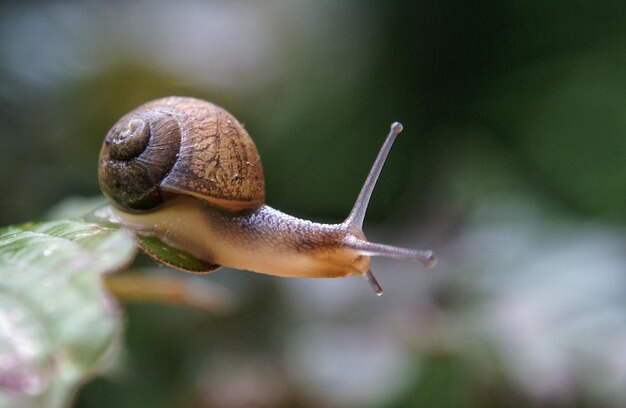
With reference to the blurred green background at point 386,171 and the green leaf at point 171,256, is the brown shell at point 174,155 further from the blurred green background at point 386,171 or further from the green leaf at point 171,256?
the blurred green background at point 386,171

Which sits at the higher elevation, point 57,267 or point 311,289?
point 57,267

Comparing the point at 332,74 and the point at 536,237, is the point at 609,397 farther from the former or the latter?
the point at 332,74

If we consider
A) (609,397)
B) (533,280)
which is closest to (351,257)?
(609,397)

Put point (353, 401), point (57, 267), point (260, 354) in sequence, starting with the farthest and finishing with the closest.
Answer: point (260, 354) < point (353, 401) < point (57, 267)

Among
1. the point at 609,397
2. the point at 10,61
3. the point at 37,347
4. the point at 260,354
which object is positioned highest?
the point at 37,347

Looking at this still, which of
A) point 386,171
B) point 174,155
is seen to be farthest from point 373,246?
point 386,171

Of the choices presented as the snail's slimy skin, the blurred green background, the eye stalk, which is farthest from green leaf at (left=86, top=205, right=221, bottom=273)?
the blurred green background

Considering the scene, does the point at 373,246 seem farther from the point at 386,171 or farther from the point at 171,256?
the point at 386,171
